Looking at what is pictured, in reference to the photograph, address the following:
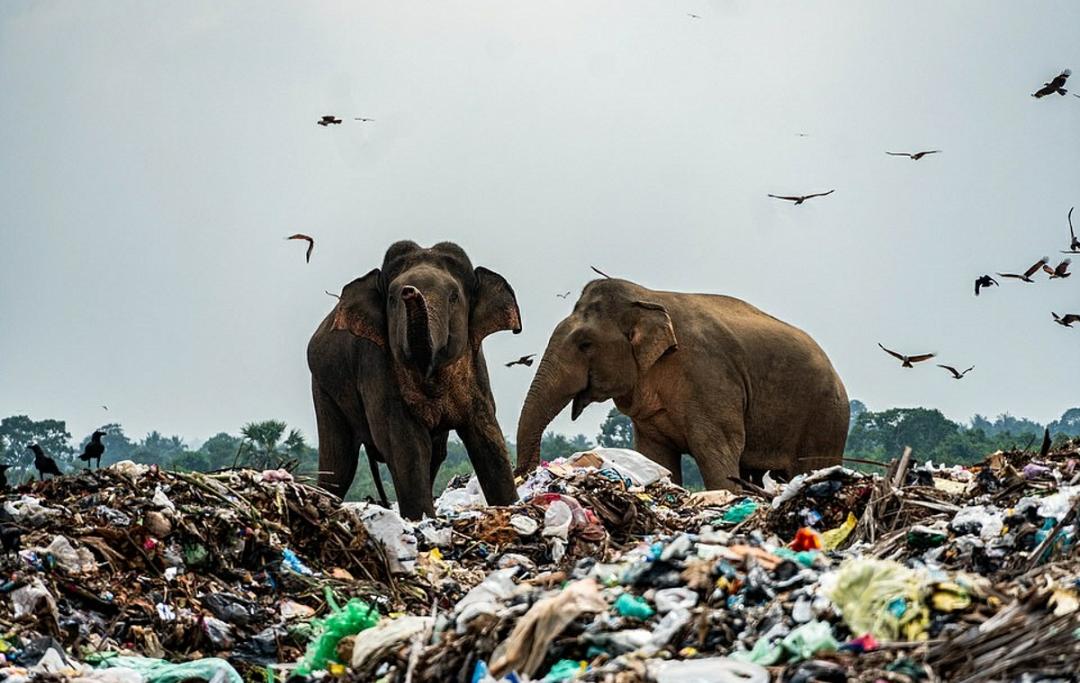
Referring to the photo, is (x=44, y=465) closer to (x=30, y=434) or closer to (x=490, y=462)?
(x=490, y=462)

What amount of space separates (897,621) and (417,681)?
1478 mm

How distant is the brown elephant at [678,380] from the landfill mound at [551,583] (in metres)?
3.85

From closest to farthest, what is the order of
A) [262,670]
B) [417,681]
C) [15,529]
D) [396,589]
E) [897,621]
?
[897,621], [417,681], [262,670], [15,529], [396,589]

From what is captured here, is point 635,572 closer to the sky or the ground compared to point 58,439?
closer to the sky

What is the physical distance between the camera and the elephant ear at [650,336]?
46.1 feet

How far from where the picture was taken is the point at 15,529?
7078 millimetres

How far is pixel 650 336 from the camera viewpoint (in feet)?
46.1

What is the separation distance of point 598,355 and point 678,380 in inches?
29.5

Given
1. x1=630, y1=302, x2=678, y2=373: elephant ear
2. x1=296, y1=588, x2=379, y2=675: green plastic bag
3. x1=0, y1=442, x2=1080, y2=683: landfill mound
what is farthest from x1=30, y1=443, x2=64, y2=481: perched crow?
x1=630, y1=302, x2=678, y2=373: elephant ear

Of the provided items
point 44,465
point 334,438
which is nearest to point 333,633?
point 44,465

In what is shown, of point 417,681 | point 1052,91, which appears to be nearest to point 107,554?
point 417,681

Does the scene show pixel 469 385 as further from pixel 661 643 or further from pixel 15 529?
pixel 661 643

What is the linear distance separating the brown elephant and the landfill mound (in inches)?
152

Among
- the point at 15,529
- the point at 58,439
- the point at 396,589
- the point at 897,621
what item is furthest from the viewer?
the point at 58,439
